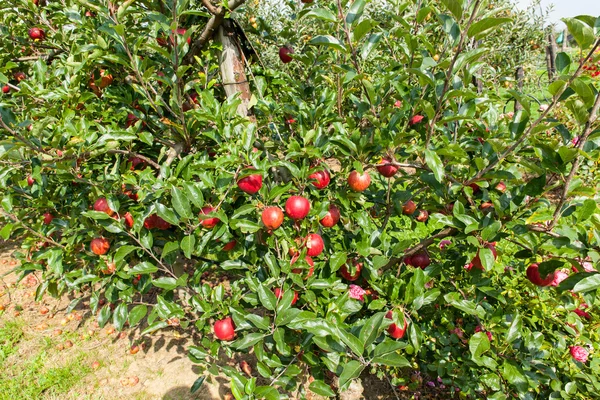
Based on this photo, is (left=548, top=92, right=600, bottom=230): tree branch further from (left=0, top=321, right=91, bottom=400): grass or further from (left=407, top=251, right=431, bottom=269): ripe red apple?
(left=0, top=321, right=91, bottom=400): grass

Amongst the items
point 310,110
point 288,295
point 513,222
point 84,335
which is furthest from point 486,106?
point 84,335

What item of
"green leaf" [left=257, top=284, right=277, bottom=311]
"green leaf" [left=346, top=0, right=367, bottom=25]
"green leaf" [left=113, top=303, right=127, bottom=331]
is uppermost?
"green leaf" [left=346, top=0, right=367, bottom=25]

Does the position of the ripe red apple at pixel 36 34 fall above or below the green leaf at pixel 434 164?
below

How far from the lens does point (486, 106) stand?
1654 mm

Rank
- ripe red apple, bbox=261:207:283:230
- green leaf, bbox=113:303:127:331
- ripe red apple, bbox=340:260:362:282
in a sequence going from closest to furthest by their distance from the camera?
ripe red apple, bbox=261:207:283:230, ripe red apple, bbox=340:260:362:282, green leaf, bbox=113:303:127:331

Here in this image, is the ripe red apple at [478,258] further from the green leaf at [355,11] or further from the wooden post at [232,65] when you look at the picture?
the wooden post at [232,65]

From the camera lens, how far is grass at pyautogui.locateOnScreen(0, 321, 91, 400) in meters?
2.53

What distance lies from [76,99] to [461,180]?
1.85 metres

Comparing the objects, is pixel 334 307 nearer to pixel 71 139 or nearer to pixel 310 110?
pixel 310 110

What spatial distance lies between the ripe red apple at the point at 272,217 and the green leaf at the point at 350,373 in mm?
561

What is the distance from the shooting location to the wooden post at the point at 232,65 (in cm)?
190

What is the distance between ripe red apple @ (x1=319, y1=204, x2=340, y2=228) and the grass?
2363 mm


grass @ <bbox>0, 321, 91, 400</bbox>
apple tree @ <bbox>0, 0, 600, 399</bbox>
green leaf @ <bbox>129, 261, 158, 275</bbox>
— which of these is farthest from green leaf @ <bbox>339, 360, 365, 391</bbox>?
grass @ <bbox>0, 321, 91, 400</bbox>

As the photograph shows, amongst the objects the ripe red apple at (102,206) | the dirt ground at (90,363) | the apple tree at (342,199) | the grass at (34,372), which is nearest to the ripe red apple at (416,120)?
the apple tree at (342,199)
